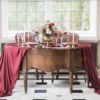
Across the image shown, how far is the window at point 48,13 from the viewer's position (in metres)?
4.98

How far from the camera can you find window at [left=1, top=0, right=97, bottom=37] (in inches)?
→ 196

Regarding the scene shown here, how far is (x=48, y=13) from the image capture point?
4.95 m

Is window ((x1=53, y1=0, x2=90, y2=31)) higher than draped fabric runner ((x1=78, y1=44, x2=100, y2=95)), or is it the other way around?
window ((x1=53, y1=0, x2=90, y2=31))

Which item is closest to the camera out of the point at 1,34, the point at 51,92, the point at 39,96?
the point at 39,96

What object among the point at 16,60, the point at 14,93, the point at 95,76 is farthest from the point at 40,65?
the point at 95,76

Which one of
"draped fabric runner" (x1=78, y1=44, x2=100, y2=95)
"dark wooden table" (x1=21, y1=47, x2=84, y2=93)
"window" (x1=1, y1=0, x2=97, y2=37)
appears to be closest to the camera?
"dark wooden table" (x1=21, y1=47, x2=84, y2=93)

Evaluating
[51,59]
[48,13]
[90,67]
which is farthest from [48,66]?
[48,13]

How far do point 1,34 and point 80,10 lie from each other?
2.15 metres

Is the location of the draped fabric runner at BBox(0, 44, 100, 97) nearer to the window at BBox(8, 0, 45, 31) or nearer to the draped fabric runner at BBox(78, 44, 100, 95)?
the draped fabric runner at BBox(78, 44, 100, 95)

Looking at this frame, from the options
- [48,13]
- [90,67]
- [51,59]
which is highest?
[48,13]

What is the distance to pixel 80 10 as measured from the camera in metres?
5.04

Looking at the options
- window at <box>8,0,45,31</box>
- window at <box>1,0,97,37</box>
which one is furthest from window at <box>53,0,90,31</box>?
window at <box>8,0,45,31</box>

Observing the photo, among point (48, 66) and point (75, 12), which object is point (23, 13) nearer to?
point (75, 12)

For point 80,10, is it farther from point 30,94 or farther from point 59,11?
point 30,94
